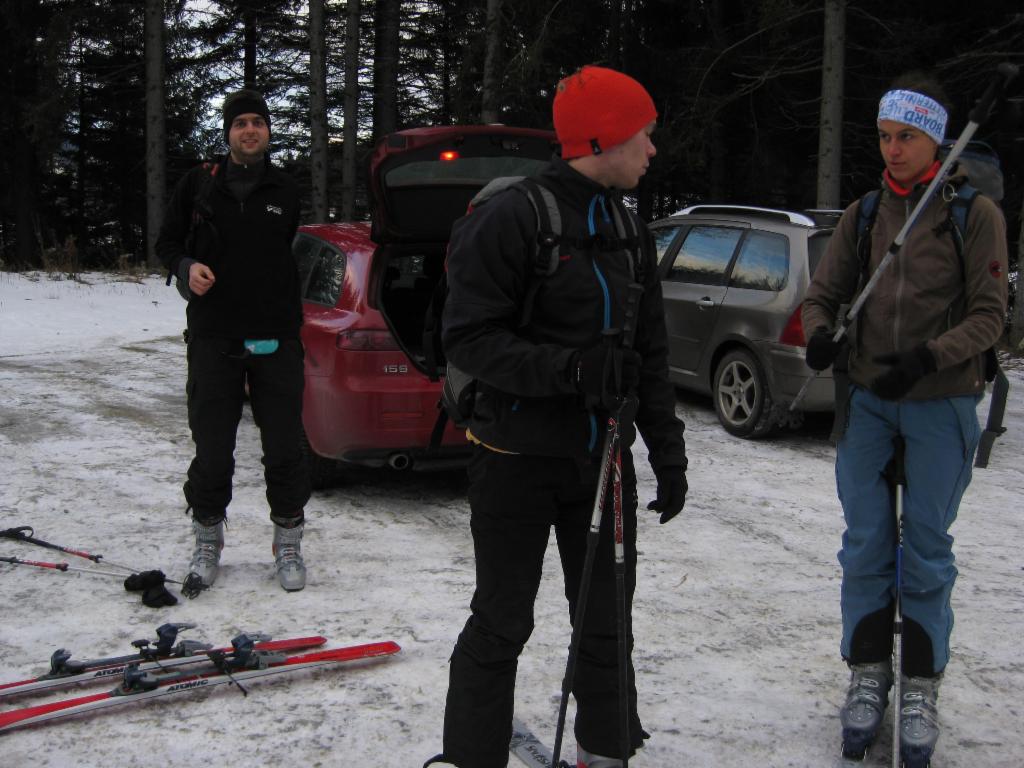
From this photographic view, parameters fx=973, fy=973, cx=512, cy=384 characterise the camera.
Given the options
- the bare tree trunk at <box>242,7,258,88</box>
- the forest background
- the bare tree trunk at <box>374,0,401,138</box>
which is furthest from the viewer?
the bare tree trunk at <box>242,7,258,88</box>

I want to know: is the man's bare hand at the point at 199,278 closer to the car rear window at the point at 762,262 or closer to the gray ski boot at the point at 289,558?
the gray ski boot at the point at 289,558

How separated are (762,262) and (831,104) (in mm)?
7129

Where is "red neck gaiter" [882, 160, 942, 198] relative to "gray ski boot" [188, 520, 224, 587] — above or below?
above

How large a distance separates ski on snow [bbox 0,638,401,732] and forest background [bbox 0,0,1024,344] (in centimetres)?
577

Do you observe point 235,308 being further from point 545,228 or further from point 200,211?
point 545,228

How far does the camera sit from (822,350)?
10.7 feet

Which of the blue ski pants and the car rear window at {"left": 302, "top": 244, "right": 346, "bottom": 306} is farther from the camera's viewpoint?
the car rear window at {"left": 302, "top": 244, "right": 346, "bottom": 306}

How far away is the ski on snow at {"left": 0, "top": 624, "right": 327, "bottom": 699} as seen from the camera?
135 inches

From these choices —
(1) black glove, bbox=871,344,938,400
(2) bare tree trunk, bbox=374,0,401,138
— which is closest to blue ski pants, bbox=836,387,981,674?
(1) black glove, bbox=871,344,938,400

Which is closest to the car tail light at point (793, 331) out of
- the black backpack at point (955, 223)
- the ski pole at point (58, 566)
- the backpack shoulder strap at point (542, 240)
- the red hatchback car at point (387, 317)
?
the red hatchback car at point (387, 317)

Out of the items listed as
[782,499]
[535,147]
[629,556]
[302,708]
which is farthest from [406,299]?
[629,556]

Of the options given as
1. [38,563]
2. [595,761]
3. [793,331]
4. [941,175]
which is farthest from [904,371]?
[793,331]

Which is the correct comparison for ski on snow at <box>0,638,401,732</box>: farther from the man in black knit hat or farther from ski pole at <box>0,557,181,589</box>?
ski pole at <box>0,557,181,589</box>

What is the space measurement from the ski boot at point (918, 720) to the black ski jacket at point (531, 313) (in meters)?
1.50
